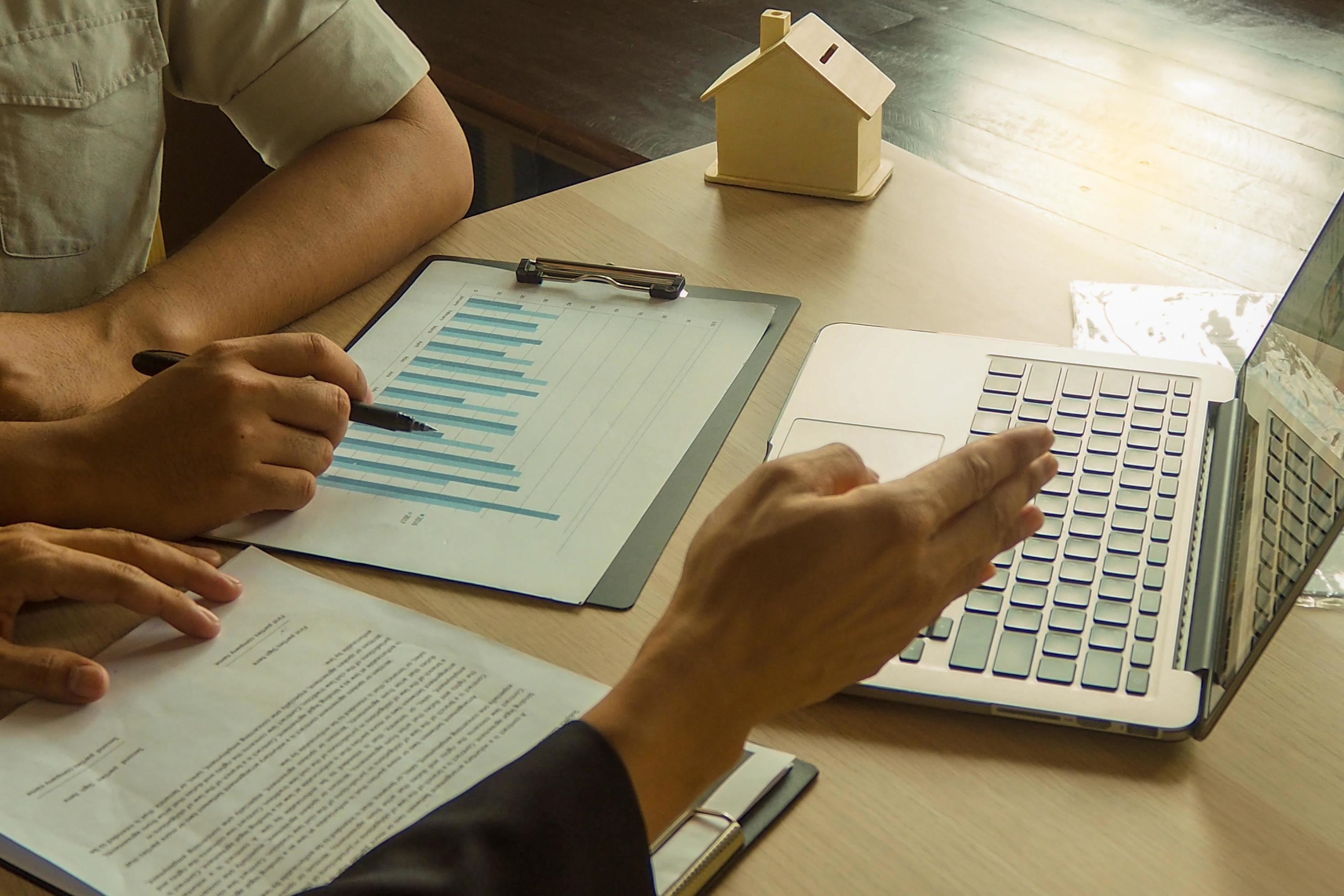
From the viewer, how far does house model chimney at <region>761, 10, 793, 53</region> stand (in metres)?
1.04

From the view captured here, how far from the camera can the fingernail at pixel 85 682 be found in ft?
1.95

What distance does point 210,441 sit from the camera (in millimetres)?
729

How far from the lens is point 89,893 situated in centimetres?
50

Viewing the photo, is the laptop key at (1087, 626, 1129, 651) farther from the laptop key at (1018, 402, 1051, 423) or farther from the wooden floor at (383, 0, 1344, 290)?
the wooden floor at (383, 0, 1344, 290)

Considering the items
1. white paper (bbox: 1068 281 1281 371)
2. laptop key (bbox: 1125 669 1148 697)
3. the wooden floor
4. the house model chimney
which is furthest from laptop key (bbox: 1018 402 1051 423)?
the wooden floor

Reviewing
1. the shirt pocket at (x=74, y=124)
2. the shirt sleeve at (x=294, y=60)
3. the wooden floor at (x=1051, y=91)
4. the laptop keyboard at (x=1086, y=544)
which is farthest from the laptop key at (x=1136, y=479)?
the wooden floor at (x=1051, y=91)

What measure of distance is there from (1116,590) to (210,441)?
1.77 ft

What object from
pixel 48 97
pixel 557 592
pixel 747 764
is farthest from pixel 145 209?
pixel 747 764

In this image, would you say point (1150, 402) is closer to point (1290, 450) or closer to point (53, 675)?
point (1290, 450)

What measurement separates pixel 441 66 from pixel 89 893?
2.43 meters

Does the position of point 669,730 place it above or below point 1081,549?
above

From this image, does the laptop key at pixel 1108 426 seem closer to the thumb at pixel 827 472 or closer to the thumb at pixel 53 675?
the thumb at pixel 827 472

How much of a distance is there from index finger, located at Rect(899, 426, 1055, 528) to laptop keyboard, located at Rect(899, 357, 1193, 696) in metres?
0.09

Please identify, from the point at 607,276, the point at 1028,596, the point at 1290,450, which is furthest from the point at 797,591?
the point at 607,276
